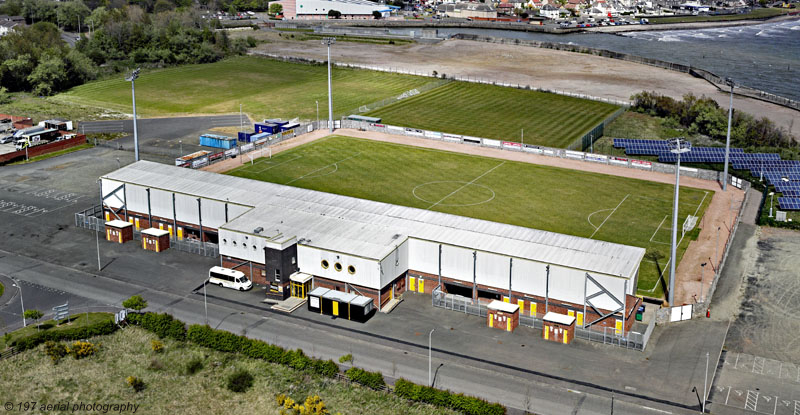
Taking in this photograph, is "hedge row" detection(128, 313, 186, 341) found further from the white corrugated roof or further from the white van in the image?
the white corrugated roof

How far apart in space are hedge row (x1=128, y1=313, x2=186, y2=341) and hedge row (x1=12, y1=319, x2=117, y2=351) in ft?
6.61

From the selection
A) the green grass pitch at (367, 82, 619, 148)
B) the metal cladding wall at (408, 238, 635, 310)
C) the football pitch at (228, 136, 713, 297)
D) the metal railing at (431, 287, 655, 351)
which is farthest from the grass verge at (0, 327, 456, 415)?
the green grass pitch at (367, 82, 619, 148)

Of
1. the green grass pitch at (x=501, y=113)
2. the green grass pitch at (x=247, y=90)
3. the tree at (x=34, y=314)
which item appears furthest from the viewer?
the green grass pitch at (x=247, y=90)

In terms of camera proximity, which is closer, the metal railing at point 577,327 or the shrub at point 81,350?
the shrub at point 81,350

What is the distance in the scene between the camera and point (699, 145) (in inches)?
5276

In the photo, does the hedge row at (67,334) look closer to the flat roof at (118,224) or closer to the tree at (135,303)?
the tree at (135,303)

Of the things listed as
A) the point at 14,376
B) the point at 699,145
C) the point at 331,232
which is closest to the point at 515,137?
the point at 699,145

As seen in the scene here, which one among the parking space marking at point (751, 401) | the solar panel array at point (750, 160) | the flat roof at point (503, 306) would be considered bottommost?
the parking space marking at point (751, 401)

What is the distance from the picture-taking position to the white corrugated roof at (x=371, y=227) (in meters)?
71.2

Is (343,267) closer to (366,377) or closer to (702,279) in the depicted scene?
(366,377)

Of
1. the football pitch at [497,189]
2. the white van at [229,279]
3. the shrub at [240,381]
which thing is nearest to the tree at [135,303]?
the white van at [229,279]

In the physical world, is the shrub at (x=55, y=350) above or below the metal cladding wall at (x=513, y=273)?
below

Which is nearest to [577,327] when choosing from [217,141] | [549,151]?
[549,151]

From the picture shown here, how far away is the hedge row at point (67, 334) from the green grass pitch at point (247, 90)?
83.8 meters
